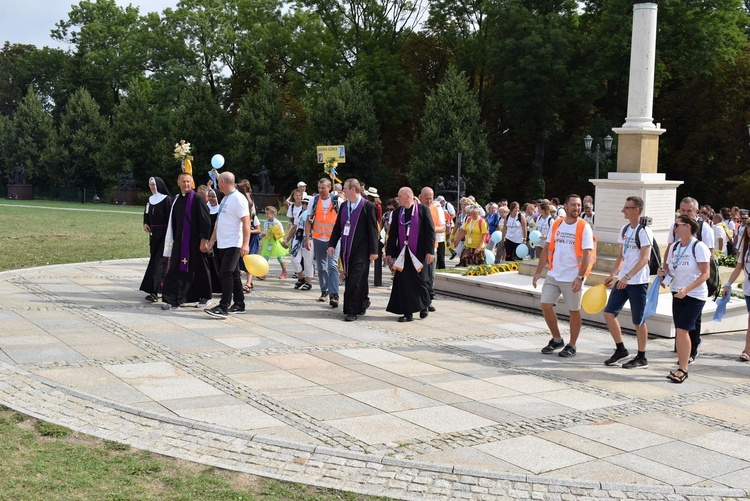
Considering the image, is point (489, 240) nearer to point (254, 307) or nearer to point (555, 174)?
point (254, 307)

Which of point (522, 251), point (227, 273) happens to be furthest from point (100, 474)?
point (522, 251)

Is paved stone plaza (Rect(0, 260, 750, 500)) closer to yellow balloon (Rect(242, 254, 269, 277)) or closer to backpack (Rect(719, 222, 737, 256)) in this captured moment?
yellow balloon (Rect(242, 254, 269, 277))

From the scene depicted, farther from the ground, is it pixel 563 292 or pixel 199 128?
pixel 199 128

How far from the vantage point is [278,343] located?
30.9 feet

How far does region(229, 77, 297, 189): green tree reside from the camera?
51.7 metres

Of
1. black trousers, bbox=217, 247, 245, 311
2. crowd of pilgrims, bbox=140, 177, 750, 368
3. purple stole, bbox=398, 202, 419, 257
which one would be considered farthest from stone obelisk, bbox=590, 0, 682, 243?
black trousers, bbox=217, 247, 245, 311

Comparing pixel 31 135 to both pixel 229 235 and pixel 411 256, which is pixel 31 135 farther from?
pixel 411 256

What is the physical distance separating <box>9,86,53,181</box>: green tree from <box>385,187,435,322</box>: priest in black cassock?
196ft

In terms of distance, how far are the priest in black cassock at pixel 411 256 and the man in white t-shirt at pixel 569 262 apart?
2.39 meters

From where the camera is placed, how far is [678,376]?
26.9 ft

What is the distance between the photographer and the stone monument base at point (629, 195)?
1472 centimetres

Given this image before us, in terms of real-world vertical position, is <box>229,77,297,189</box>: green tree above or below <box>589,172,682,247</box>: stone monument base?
above

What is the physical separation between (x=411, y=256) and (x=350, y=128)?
123ft

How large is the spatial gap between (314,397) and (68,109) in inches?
2424
